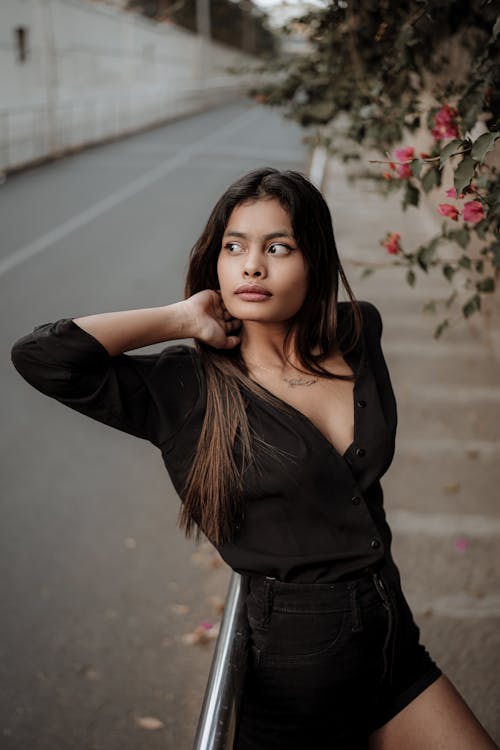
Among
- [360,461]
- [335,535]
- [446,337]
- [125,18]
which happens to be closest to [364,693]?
[335,535]

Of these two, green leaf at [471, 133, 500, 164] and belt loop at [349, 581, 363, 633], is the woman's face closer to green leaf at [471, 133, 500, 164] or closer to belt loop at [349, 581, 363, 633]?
green leaf at [471, 133, 500, 164]

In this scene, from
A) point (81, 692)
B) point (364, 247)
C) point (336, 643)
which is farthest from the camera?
point (364, 247)

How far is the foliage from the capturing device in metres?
2.52

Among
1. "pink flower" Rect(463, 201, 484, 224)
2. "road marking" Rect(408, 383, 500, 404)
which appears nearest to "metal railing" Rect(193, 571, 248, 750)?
"pink flower" Rect(463, 201, 484, 224)

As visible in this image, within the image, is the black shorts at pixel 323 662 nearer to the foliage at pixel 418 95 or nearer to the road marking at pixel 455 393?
the foliage at pixel 418 95

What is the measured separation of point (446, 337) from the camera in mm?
7066

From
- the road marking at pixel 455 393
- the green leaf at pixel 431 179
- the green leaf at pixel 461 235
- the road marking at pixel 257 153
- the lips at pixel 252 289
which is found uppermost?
the green leaf at pixel 431 179

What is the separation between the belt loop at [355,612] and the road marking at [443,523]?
2.57 meters

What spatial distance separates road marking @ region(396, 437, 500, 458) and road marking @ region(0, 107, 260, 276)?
3.60 meters

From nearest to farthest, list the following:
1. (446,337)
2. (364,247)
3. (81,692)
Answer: (81,692), (446,337), (364,247)

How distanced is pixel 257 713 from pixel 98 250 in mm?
9748

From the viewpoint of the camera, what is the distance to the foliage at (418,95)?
252 cm

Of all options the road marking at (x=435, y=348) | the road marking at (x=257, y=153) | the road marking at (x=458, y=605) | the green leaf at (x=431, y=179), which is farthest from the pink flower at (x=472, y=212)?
the road marking at (x=257, y=153)

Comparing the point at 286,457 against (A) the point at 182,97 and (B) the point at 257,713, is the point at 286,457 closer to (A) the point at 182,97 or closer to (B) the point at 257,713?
(B) the point at 257,713
